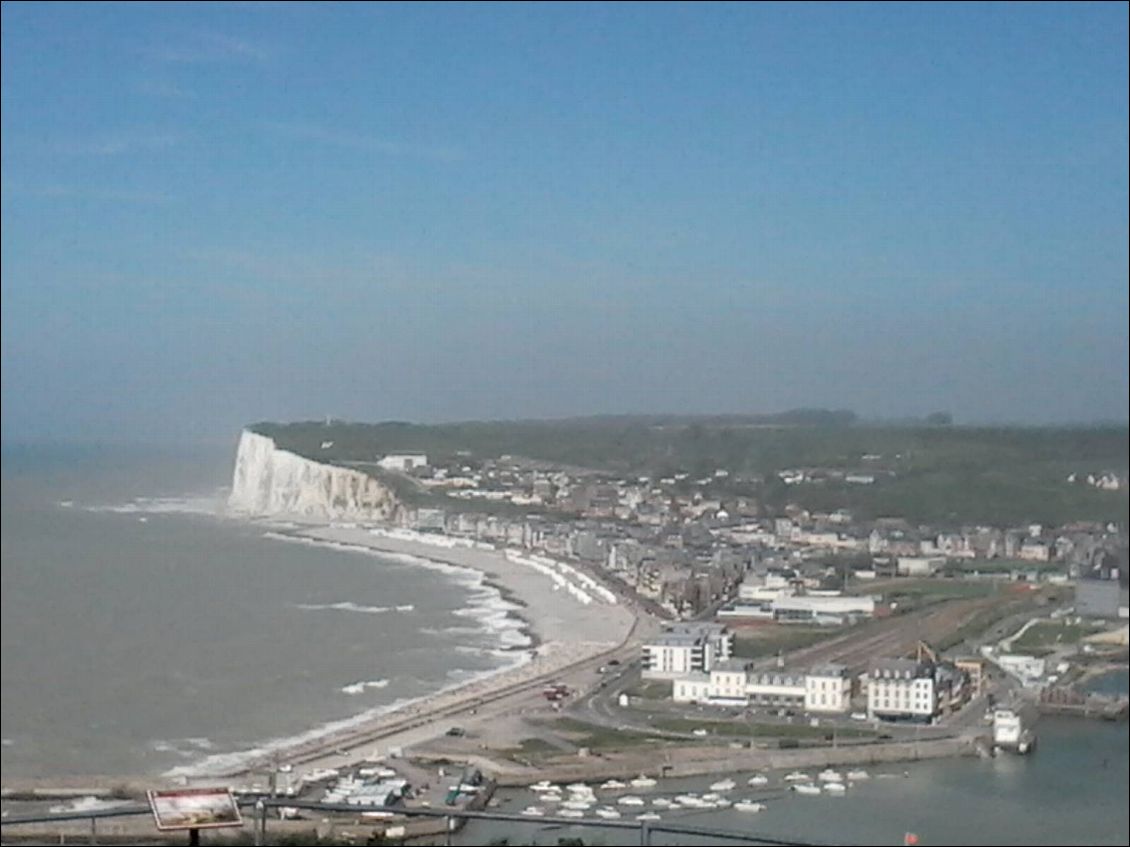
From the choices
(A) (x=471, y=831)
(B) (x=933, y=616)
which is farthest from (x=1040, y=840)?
(B) (x=933, y=616)

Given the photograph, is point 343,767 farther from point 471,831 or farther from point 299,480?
point 299,480

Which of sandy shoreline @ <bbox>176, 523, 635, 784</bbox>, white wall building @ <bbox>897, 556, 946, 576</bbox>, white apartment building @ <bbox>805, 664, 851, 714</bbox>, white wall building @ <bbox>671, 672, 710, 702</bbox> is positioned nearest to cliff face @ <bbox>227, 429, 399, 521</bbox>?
sandy shoreline @ <bbox>176, 523, 635, 784</bbox>

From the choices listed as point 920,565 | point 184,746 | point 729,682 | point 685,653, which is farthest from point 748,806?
point 920,565

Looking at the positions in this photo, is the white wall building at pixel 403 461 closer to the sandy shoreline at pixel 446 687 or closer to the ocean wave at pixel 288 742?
the sandy shoreline at pixel 446 687

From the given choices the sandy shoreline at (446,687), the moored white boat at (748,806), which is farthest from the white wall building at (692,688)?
the moored white boat at (748,806)

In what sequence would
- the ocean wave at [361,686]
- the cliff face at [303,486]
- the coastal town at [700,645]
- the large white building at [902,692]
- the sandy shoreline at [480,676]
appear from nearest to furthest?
the coastal town at [700,645], the sandy shoreline at [480,676], the large white building at [902,692], the ocean wave at [361,686], the cliff face at [303,486]

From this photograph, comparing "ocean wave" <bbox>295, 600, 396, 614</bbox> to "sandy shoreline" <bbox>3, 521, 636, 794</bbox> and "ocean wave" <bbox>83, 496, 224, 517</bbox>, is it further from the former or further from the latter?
"ocean wave" <bbox>83, 496, 224, 517</bbox>

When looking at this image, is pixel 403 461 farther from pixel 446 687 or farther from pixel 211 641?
pixel 446 687

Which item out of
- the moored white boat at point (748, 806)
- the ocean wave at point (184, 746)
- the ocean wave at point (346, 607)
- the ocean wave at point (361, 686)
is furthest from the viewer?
the ocean wave at point (346, 607)
